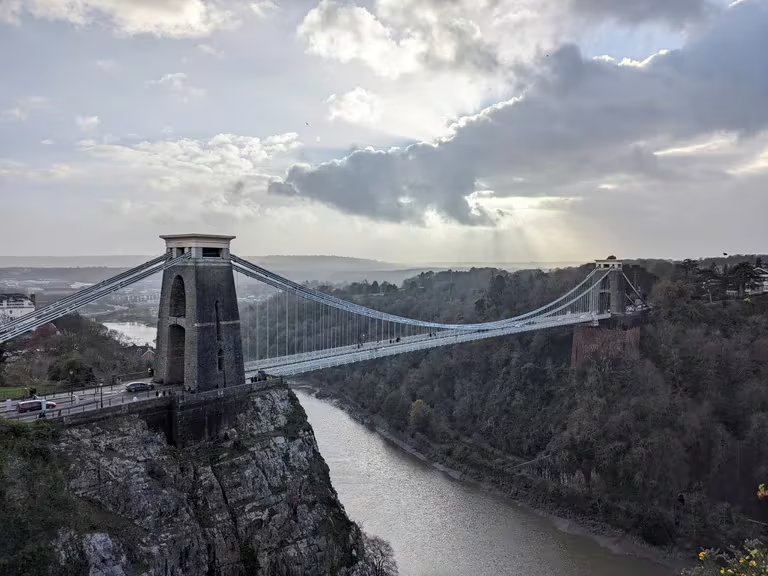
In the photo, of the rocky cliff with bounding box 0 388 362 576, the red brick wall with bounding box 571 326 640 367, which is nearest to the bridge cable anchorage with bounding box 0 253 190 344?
the rocky cliff with bounding box 0 388 362 576

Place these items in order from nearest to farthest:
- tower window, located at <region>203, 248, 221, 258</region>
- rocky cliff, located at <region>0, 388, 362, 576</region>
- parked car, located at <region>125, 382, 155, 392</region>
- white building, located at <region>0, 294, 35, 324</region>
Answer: rocky cliff, located at <region>0, 388, 362, 576</region>, parked car, located at <region>125, 382, 155, 392</region>, tower window, located at <region>203, 248, 221, 258</region>, white building, located at <region>0, 294, 35, 324</region>

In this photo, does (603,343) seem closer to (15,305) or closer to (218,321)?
(218,321)

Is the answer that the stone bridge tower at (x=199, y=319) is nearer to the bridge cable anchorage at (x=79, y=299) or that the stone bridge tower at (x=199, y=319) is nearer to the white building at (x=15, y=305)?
the bridge cable anchorage at (x=79, y=299)

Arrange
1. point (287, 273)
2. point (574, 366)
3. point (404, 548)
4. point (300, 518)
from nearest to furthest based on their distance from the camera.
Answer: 1. point (300, 518)
2. point (404, 548)
3. point (574, 366)
4. point (287, 273)

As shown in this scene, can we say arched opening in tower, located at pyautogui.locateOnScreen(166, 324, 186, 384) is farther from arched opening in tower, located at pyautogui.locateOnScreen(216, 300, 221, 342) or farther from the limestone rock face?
the limestone rock face

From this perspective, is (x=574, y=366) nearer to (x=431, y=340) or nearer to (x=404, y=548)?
(x=431, y=340)

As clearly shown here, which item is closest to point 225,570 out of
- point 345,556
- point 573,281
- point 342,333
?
point 345,556
